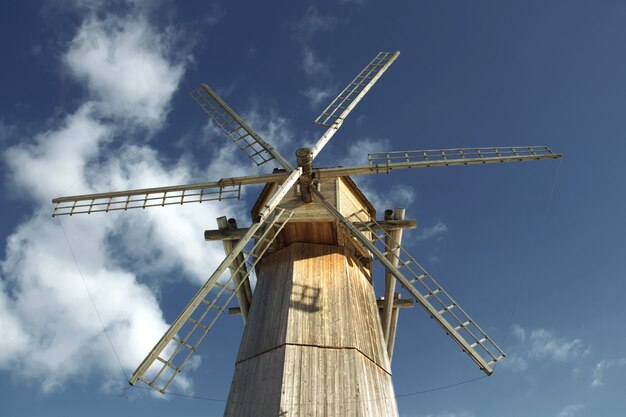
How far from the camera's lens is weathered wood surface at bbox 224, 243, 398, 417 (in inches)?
326

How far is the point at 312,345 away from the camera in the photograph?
29.5 ft

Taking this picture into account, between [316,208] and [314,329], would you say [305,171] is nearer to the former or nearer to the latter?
[316,208]

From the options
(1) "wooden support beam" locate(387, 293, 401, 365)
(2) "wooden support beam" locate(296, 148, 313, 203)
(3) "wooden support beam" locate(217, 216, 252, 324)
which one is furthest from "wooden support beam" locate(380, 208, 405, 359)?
A: (3) "wooden support beam" locate(217, 216, 252, 324)

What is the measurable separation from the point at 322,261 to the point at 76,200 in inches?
239

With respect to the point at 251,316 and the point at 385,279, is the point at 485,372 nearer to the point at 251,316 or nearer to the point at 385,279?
the point at 385,279

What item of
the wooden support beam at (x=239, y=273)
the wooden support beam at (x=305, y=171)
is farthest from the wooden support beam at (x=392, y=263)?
the wooden support beam at (x=239, y=273)

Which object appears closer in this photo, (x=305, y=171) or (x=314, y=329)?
(x=314, y=329)

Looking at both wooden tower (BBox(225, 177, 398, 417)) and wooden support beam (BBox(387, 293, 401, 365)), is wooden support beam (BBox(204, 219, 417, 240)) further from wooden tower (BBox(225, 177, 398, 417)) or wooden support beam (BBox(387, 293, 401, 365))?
wooden support beam (BBox(387, 293, 401, 365))

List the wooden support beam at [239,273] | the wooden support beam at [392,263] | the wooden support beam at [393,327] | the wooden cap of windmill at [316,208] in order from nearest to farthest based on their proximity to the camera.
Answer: the wooden cap of windmill at [316,208] < the wooden support beam at [392,263] < the wooden support beam at [239,273] < the wooden support beam at [393,327]

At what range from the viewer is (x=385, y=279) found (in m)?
11.6

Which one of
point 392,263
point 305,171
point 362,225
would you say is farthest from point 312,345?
point 305,171

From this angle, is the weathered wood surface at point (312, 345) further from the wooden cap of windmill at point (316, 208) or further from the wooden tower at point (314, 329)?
the wooden cap of windmill at point (316, 208)

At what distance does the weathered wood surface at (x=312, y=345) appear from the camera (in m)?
8.28

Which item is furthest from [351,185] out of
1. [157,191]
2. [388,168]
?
[157,191]
